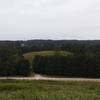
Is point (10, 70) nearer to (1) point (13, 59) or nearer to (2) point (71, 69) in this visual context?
(1) point (13, 59)

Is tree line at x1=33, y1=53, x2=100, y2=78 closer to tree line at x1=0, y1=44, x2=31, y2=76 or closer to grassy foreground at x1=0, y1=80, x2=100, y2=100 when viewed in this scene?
tree line at x1=0, y1=44, x2=31, y2=76

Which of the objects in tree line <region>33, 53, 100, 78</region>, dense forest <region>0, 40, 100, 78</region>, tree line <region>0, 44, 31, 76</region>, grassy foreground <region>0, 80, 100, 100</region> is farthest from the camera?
tree line <region>33, 53, 100, 78</region>

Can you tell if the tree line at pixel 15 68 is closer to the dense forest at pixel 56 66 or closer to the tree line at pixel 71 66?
the dense forest at pixel 56 66

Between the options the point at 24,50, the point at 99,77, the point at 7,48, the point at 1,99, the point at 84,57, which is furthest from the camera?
the point at 24,50

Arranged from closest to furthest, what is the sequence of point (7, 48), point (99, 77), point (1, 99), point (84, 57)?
point (1, 99)
point (99, 77)
point (84, 57)
point (7, 48)

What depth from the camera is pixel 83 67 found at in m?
58.1

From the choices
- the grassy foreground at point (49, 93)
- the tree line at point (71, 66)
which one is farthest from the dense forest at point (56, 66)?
the grassy foreground at point (49, 93)

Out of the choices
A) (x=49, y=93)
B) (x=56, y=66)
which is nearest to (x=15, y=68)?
(x=56, y=66)

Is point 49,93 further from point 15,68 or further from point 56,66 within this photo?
point 56,66

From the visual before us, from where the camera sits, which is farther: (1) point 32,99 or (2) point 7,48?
(2) point 7,48

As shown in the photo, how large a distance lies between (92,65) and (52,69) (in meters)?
7.59

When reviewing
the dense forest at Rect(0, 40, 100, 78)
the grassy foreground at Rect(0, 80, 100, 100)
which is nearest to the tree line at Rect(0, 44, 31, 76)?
the dense forest at Rect(0, 40, 100, 78)

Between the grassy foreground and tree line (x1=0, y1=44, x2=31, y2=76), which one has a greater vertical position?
the grassy foreground

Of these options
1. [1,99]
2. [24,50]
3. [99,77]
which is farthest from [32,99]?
[24,50]
